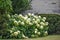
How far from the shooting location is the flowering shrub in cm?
710

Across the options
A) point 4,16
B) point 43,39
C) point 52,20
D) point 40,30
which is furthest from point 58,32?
point 4,16

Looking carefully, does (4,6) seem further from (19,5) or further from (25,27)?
(19,5)

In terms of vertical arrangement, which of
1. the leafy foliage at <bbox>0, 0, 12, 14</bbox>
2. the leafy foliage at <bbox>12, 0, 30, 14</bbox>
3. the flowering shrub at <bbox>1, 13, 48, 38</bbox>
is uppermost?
the leafy foliage at <bbox>12, 0, 30, 14</bbox>

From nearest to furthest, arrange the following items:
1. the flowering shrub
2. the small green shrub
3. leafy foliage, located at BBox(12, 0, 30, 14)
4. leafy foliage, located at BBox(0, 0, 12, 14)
Answer: leafy foliage, located at BBox(0, 0, 12, 14), the flowering shrub, the small green shrub, leafy foliage, located at BBox(12, 0, 30, 14)

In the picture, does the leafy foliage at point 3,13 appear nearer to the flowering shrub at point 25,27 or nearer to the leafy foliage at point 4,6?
the leafy foliage at point 4,6

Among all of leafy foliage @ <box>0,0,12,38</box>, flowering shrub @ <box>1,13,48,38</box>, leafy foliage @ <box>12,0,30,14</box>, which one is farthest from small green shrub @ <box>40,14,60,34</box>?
leafy foliage @ <box>0,0,12,38</box>

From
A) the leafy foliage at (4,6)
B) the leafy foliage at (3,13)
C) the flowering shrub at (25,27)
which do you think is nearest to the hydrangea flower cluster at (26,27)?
the flowering shrub at (25,27)

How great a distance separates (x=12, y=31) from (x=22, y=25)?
478 millimetres

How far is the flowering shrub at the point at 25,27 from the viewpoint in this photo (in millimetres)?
7103

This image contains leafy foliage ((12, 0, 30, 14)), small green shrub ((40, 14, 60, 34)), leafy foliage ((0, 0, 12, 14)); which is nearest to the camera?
leafy foliage ((0, 0, 12, 14))

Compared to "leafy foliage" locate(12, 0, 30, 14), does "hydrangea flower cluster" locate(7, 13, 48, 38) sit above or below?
below

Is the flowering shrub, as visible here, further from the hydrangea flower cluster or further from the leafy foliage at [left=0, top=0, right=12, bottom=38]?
the leafy foliage at [left=0, top=0, right=12, bottom=38]

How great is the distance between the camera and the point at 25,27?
7.45 metres

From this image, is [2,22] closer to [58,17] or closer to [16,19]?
[16,19]
